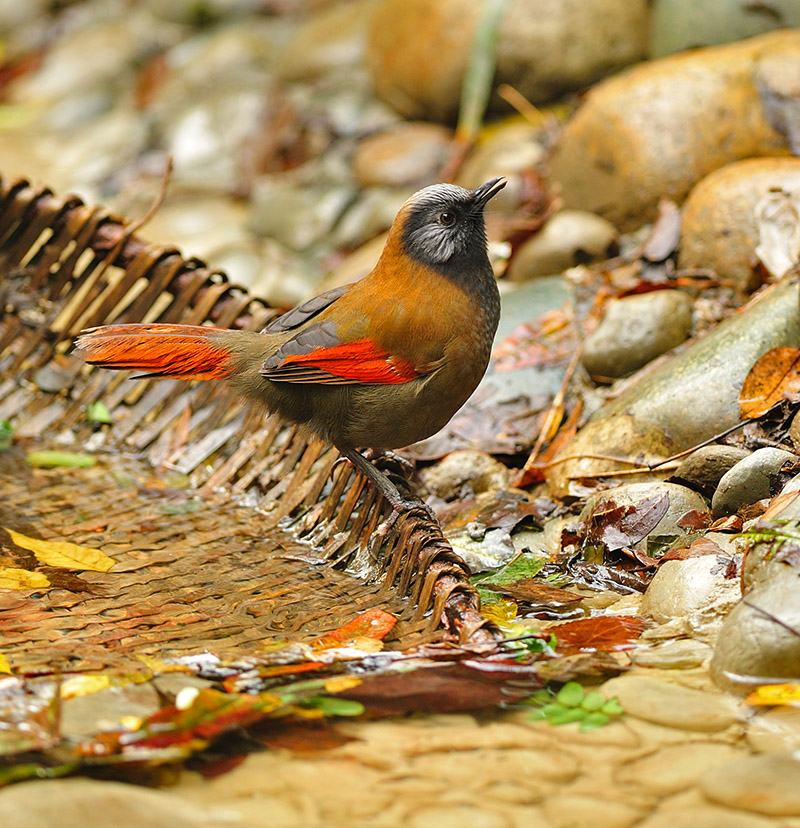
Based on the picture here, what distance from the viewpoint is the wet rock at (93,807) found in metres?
1.67

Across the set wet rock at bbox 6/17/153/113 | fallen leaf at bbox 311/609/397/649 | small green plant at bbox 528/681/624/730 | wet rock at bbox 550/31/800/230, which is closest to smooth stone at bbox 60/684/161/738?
fallen leaf at bbox 311/609/397/649

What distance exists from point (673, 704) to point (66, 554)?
6.24 ft

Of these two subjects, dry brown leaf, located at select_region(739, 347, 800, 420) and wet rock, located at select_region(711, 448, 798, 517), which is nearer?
wet rock, located at select_region(711, 448, 798, 517)

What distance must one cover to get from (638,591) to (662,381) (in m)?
1.04

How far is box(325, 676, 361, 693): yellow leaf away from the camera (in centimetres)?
223

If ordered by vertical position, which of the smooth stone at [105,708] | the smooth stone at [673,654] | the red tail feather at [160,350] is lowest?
the smooth stone at [105,708]

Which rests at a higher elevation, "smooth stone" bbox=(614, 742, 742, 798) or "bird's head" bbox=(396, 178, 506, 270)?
"bird's head" bbox=(396, 178, 506, 270)

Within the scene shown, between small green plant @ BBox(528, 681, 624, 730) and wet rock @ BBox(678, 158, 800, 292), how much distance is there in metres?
2.53

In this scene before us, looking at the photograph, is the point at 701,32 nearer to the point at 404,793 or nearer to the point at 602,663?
the point at 602,663

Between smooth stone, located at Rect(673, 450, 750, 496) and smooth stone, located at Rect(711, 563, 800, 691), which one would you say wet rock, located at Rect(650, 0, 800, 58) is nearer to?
smooth stone, located at Rect(673, 450, 750, 496)

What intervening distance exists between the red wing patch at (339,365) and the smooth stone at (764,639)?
1497 millimetres

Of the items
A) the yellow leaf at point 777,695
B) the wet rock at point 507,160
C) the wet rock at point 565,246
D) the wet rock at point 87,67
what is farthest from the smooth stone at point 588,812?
the wet rock at point 87,67

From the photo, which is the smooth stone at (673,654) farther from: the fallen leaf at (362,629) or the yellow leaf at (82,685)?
the yellow leaf at (82,685)

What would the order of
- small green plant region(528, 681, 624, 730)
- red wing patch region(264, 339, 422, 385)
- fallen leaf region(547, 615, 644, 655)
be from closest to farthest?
small green plant region(528, 681, 624, 730)
fallen leaf region(547, 615, 644, 655)
red wing patch region(264, 339, 422, 385)
